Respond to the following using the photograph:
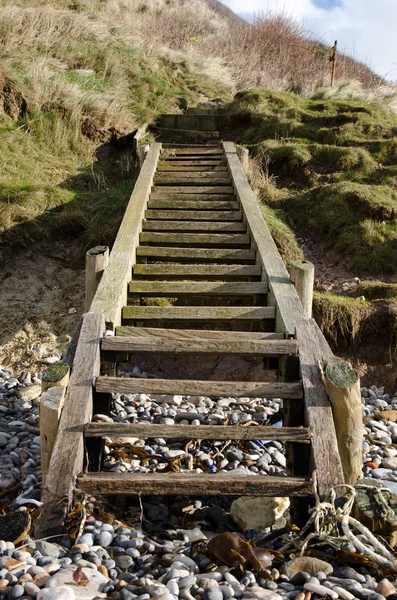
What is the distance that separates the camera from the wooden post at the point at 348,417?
3125 mm

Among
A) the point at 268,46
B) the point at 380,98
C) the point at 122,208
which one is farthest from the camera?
the point at 268,46

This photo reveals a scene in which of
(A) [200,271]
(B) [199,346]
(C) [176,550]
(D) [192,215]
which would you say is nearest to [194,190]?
(D) [192,215]

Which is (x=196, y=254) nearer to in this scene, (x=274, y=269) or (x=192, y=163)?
(x=274, y=269)

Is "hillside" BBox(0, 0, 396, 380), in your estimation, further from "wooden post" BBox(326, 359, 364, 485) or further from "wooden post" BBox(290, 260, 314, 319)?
"wooden post" BBox(326, 359, 364, 485)

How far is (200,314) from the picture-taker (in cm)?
452

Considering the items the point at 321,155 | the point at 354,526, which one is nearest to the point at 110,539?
the point at 354,526

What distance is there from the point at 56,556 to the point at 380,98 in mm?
12627

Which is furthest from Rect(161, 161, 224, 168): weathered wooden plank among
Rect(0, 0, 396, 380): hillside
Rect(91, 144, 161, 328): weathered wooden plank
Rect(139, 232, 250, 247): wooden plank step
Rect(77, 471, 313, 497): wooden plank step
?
Rect(77, 471, 313, 497): wooden plank step

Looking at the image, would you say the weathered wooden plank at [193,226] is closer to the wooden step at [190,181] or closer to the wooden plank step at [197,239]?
the wooden plank step at [197,239]

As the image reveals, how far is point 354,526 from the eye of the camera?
2648mm

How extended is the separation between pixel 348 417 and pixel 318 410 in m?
0.17

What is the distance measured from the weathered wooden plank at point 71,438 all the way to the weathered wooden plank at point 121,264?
418 millimetres

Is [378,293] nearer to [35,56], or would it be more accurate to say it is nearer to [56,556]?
[56,556]

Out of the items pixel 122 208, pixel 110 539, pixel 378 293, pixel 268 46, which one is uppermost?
pixel 268 46
